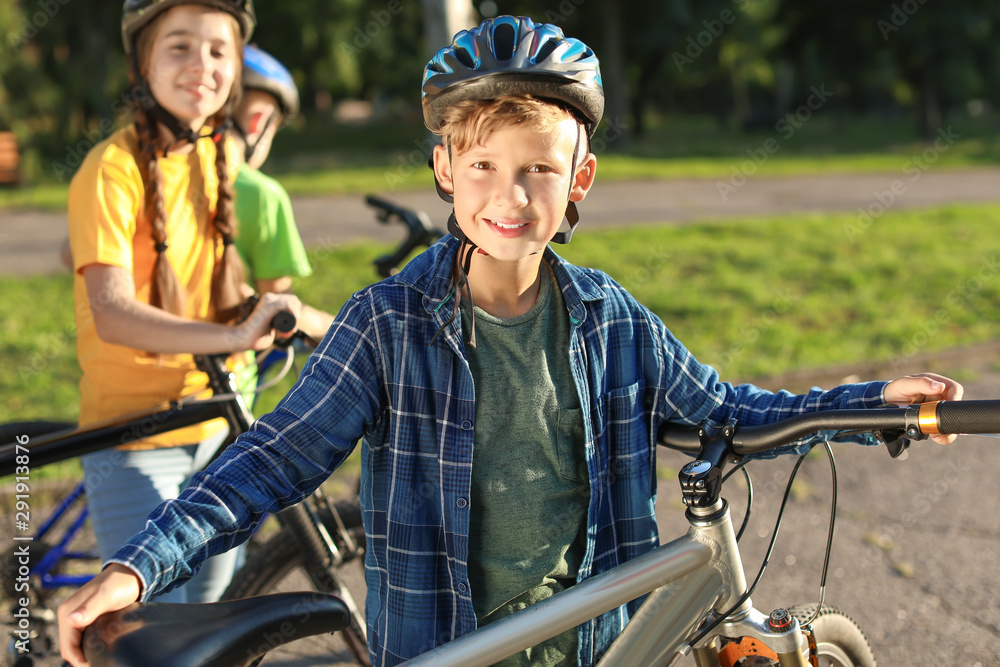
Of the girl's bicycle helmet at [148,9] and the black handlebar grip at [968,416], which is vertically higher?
the girl's bicycle helmet at [148,9]

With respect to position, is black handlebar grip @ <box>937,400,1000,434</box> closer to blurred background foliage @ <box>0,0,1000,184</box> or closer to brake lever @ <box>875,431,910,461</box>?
brake lever @ <box>875,431,910,461</box>

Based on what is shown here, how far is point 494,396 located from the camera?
1.71m

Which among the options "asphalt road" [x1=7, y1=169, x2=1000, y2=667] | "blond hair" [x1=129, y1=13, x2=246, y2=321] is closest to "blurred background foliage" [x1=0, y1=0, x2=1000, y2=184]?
"asphalt road" [x1=7, y1=169, x2=1000, y2=667]

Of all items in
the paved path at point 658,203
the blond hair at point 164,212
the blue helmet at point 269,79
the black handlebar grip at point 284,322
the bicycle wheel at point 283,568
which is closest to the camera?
the black handlebar grip at point 284,322

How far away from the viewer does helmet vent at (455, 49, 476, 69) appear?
1619mm

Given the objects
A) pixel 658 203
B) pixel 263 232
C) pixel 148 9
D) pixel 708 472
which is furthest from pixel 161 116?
pixel 658 203

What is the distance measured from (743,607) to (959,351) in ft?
18.6

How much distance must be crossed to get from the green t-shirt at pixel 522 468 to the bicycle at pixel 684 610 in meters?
0.18

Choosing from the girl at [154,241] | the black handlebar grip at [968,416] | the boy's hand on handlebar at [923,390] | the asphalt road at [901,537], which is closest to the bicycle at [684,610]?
the black handlebar grip at [968,416]

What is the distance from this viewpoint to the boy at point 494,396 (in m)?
1.60

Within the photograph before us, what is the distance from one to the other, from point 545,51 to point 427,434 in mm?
718

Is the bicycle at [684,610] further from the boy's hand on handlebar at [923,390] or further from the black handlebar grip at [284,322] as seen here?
the black handlebar grip at [284,322]

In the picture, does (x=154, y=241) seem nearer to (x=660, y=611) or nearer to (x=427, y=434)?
(x=427, y=434)

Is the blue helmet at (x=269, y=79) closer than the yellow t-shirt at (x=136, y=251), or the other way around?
the yellow t-shirt at (x=136, y=251)
